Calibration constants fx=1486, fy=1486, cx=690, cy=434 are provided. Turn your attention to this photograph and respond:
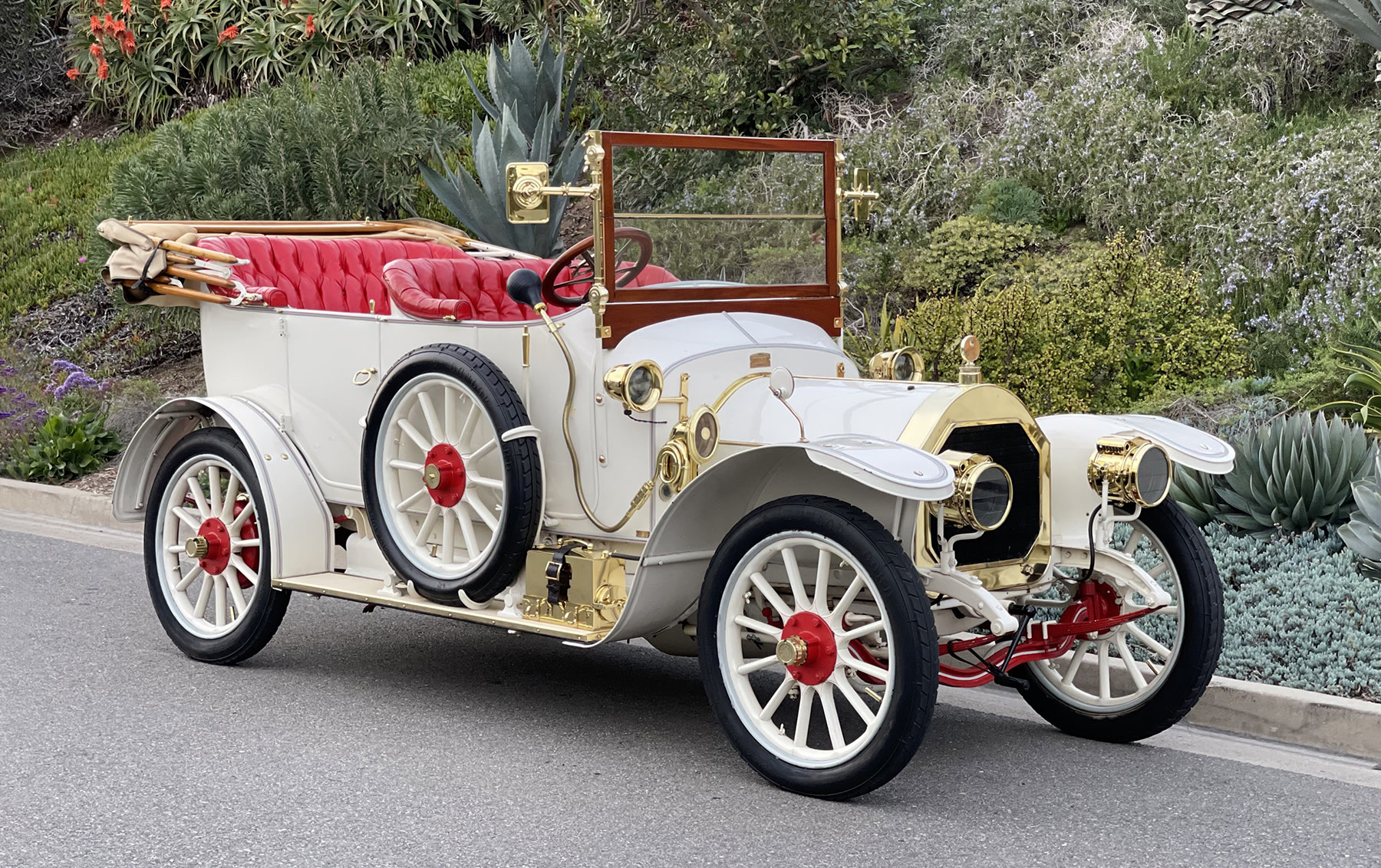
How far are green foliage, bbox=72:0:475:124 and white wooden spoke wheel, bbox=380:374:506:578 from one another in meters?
10.3

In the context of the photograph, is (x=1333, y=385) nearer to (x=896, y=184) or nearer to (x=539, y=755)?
(x=896, y=184)

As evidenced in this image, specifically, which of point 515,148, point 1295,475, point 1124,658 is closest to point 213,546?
point 1124,658

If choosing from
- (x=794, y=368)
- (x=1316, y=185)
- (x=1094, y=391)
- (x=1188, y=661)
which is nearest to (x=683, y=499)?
(x=794, y=368)

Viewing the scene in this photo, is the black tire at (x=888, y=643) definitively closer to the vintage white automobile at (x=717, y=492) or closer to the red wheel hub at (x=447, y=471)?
the vintage white automobile at (x=717, y=492)

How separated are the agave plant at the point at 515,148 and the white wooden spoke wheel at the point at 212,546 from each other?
3937 mm

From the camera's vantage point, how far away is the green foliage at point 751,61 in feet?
38.1

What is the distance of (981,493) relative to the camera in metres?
4.31

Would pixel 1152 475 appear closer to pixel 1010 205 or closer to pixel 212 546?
pixel 212 546

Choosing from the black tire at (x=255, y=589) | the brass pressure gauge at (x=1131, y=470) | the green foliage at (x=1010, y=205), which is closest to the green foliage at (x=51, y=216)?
the black tire at (x=255, y=589)

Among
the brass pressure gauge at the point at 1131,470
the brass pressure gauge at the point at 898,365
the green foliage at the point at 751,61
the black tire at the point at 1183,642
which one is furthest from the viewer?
the green foliage at the point at 751,61

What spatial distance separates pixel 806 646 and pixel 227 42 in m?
14.0

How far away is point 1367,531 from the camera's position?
225 inches

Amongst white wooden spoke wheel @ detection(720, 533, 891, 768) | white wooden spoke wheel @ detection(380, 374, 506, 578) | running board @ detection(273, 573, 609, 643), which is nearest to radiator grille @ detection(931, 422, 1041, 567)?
white wooden spoke wheel @ detection(720, 533, 891, 768)

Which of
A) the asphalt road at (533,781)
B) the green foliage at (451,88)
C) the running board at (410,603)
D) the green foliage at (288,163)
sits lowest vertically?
the asphalt road at (533,781)
